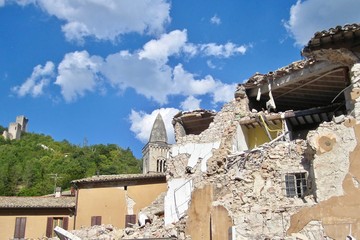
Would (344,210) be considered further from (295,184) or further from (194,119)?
(194,119)

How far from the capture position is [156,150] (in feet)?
A: 225

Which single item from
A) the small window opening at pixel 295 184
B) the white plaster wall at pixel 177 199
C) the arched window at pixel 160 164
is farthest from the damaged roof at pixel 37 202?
the arched window at pixel 160 164

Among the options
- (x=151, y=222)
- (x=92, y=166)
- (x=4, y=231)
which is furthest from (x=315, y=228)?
(x=92, y=166)

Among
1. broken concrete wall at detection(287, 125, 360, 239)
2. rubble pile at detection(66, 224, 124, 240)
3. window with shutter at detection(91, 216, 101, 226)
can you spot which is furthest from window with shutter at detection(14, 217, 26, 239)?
broken concrete wall at detection(287, 125, 360, 239)

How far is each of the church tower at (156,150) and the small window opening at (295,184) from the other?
173 feet

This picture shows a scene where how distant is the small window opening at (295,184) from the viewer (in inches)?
514

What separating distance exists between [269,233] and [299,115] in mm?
5650

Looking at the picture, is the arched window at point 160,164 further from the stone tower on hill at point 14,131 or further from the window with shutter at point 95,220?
the stone tower on hill at point 14,131

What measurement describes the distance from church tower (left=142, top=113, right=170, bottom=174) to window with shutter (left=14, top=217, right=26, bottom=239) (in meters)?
38.1

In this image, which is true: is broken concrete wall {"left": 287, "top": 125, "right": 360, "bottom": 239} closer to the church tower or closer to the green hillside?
the green hillside

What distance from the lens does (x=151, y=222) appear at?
1862cm

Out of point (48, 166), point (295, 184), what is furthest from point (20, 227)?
point (48, 166)

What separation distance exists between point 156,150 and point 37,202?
4064cm

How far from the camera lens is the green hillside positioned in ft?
193
